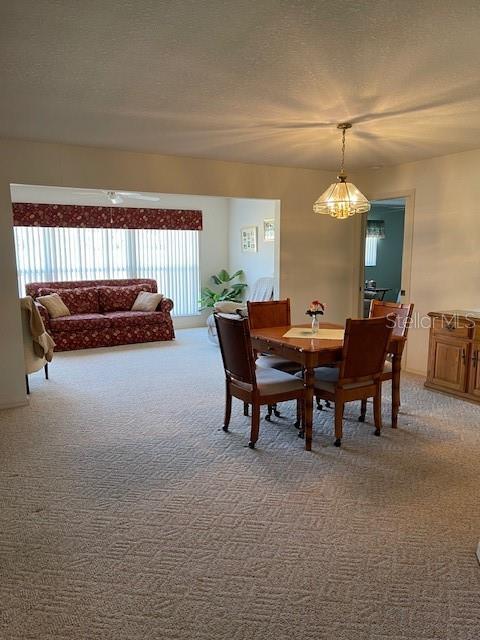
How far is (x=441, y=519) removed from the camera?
247 cm

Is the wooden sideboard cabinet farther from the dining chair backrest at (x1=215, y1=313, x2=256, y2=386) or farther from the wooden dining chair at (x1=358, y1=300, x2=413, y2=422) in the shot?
the dining chair backrest at (x1=215, y1=313, x2=256, y2=386)

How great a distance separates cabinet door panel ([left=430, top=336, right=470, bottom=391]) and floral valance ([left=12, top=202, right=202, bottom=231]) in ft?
17.2

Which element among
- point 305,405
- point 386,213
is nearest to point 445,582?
point 305,405

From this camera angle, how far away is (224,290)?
9031 mm

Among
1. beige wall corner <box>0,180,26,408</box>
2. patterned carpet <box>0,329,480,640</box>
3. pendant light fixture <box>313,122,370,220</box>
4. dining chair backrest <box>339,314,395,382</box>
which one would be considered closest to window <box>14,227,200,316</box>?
beige wall corner <box>0,180,26,408</box>

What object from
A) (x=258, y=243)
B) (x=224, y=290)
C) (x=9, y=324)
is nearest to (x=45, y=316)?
(x=9, y=324)

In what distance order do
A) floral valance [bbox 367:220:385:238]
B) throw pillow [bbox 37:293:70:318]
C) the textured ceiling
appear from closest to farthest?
the textured ceiling, throw pillow [bbox 37:293:70:318], floral valance [bbox 367:220:385:238]

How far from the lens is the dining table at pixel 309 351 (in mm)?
3263

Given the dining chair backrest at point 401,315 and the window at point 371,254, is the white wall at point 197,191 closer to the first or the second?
the dining chair backrest at point 401,315

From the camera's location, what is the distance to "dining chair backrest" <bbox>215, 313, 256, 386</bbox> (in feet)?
10.5

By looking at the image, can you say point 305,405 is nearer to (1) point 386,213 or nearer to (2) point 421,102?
(2) point 421,102

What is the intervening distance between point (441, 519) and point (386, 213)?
8.20 meters

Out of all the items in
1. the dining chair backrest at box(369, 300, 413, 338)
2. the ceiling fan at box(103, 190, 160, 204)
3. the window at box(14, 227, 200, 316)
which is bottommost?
the dining chair backrest at box(369, 300, 413, 338)

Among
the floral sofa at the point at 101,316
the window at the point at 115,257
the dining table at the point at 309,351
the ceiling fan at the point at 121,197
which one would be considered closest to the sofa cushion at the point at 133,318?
the floral sofa at the point at 101,316
